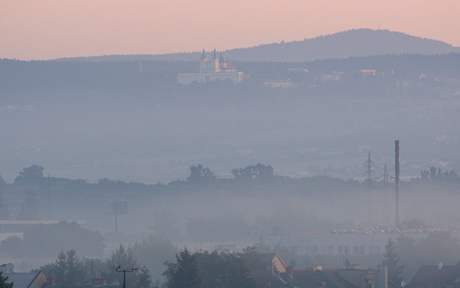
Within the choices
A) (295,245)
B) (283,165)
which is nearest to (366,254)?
(295,245)

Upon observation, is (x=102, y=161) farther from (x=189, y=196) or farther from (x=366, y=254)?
(x=366, y=254)

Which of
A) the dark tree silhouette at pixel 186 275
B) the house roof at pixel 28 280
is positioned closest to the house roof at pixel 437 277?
the house roof at pixel 28 280

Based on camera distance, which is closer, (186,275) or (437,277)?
(186,275)

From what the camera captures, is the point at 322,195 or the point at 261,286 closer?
the point at 261,286

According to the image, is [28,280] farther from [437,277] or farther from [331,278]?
[437,277]

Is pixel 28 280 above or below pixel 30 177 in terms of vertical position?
above

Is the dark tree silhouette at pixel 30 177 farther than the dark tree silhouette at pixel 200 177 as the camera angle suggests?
No

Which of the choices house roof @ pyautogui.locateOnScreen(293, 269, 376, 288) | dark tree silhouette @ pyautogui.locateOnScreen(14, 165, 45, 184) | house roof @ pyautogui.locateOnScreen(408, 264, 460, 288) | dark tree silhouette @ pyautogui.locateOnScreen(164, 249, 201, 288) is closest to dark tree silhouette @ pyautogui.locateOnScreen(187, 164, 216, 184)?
dark tree silhouette @ pyautogui.locateOnScreen(14, 165, 45, 184)

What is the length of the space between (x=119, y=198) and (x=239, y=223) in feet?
66.0

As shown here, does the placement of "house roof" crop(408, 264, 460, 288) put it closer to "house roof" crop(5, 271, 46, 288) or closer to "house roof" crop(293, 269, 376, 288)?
"house roof" crop(293, 269, 376, 288)

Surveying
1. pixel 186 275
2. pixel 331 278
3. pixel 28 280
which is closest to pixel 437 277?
pixel 331 278

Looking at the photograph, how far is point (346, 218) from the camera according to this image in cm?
10694

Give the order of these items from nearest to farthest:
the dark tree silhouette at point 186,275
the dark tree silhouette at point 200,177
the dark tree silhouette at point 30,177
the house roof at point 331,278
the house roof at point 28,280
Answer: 1. the dark tree silhouette at point 186,275
2. the house roof at point 28,280
3. the house roof at point 331,278
4. the dark tree silhouette at point 30,177
5. the dark tree silhouette at point 200,177

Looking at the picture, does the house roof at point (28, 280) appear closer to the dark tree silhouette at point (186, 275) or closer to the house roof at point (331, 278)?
the dark tree silhouette at point (186, 275)
